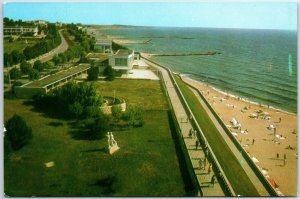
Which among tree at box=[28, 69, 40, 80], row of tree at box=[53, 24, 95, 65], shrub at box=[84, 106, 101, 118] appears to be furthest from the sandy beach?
tree at box=[28, 69, 40, 80]

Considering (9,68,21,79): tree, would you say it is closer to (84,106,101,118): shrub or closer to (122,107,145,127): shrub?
(84,106,101,118): shrub

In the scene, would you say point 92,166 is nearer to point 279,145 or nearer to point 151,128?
point 151,128

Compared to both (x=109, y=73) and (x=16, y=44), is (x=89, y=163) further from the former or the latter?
(x=109, y=73)

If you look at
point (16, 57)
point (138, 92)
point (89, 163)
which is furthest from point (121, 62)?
point (89, 163)

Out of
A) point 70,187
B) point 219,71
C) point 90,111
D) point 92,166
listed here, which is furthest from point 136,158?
point 219,71

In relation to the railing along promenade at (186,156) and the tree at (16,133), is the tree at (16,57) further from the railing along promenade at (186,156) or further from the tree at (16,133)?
the railing along promenade at (186,156)

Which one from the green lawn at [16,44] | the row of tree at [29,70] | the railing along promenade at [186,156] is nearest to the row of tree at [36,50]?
the green lawn at [16,44]
